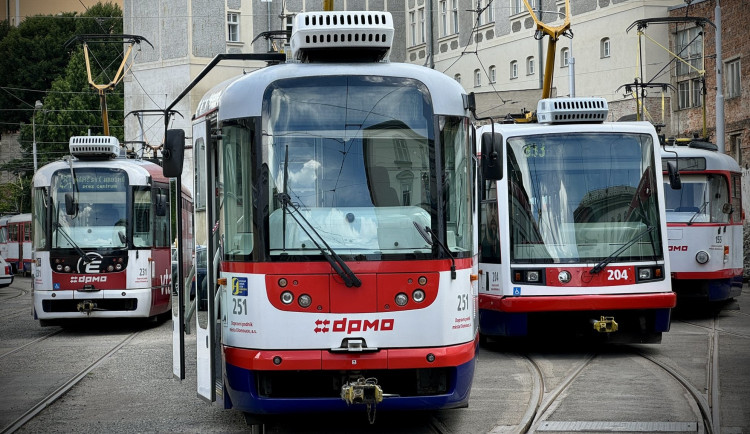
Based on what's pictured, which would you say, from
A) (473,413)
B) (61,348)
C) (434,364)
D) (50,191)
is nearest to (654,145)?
(473,413)

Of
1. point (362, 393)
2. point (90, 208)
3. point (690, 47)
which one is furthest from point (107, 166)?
point (690, 47)

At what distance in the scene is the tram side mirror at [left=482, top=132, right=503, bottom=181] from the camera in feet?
32.1

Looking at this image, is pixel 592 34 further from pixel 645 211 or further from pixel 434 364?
pixel 434 364

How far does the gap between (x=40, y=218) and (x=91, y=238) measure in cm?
88

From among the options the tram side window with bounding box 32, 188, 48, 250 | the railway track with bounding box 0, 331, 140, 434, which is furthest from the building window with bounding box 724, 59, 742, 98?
the railway track with bounding box 0, 331, 140, 434

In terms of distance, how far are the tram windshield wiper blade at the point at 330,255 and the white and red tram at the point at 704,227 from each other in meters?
11.6

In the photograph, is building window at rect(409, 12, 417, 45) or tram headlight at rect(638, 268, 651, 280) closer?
tram headlight at rect(638, 268, 651, 280)

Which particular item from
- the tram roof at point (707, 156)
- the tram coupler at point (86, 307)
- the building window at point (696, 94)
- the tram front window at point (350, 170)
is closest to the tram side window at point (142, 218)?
the tram coupler at point (86, 307)

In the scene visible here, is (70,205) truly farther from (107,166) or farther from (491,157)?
(491,157)

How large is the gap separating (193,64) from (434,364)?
47.8 meters

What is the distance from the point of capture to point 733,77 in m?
39.4

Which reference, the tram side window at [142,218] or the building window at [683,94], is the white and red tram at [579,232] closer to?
the tram side window at [142,218]

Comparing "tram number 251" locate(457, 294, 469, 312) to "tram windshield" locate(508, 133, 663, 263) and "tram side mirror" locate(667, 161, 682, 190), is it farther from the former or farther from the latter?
"tram side mirror" locate(667, 161, 682, 190)

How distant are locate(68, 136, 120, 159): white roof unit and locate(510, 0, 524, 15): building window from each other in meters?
32.8
